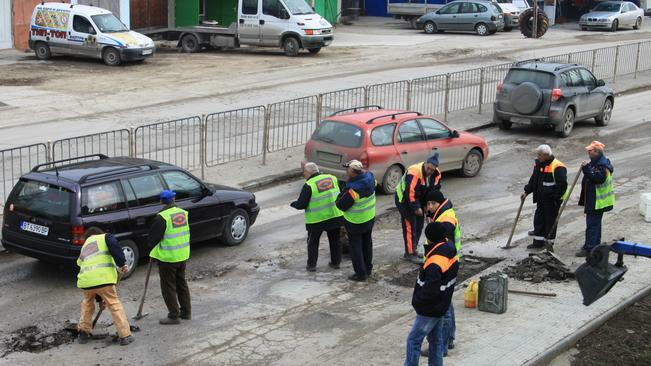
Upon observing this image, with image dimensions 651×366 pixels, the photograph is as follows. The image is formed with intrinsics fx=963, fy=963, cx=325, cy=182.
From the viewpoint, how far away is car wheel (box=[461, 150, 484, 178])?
18.6 meters

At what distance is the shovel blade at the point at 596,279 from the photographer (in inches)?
336

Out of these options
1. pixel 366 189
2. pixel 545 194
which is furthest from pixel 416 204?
pixel 545 194

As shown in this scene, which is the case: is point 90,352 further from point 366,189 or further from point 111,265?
point 366,189

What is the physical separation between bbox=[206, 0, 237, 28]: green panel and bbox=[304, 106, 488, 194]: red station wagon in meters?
19.9

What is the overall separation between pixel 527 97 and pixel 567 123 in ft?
4.42

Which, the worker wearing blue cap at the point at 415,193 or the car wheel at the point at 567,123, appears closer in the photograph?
the worker wearing blue cap at the point at 415,193

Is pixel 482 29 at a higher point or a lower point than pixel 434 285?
higher

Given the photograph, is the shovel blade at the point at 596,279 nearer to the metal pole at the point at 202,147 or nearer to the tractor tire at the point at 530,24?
the metal pole at the point at 202,147

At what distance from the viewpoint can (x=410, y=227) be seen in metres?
13.4

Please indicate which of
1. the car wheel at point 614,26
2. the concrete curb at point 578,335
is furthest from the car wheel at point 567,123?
the car wheel at point 614,26

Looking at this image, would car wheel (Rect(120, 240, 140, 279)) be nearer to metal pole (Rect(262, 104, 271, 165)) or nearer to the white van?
metal pole (Rect(262, 104, 271, 165))

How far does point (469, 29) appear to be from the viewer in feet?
141

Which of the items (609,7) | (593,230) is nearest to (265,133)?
(593,230)

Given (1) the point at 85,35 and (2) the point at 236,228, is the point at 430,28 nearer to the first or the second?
(1) the point at 85,35
